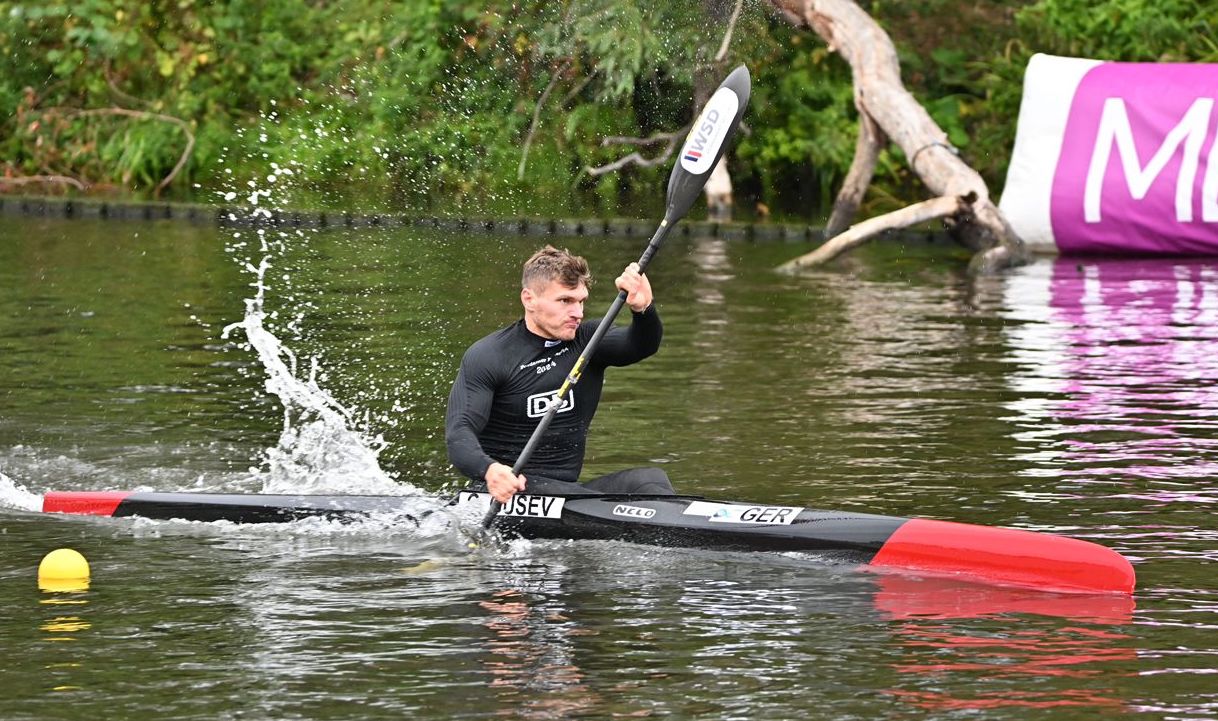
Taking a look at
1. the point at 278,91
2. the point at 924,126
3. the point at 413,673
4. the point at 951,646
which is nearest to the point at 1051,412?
the point at 951,646

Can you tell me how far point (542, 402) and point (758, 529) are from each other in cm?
113

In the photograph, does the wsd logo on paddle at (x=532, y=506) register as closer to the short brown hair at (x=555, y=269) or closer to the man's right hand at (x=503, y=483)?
the man's right hand at (x=503, y=483)

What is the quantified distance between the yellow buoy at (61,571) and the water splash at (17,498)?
1532 mm

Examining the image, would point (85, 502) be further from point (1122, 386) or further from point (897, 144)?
point (897, 144)

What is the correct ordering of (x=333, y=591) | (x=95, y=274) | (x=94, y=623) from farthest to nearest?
(x=95, y=274) → (x=333, y=591) → (x=94, y=623)

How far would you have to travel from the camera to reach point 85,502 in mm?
9500

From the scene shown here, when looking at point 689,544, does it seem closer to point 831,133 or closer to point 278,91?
point 831,133

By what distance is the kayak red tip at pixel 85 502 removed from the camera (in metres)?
9.45

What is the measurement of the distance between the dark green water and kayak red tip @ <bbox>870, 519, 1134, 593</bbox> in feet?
0.30

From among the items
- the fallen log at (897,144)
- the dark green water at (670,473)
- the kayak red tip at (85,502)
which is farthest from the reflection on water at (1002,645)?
the fallen log at (897,144)

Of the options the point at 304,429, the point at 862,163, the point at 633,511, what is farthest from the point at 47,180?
the point at 633,511

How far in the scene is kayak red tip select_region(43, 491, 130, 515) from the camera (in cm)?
945

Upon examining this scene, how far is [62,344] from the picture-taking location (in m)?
14.6

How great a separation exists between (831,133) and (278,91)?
296 inches
